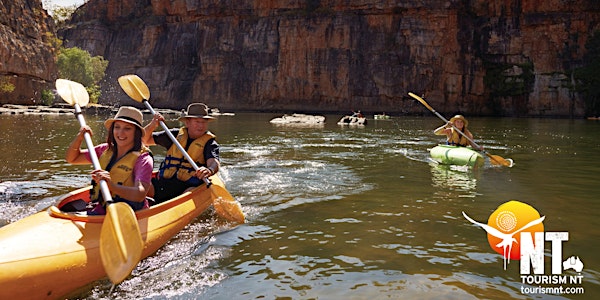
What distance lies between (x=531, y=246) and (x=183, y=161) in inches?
163

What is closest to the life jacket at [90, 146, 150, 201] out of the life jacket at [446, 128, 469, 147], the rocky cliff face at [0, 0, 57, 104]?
the life jacket at [446, 128, 469, 147]

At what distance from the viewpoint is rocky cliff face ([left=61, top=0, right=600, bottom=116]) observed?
43.0 metres

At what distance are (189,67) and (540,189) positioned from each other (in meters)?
51.7

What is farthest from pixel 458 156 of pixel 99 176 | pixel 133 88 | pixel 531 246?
pixel 99 176

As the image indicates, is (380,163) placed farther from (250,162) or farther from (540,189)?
(540,189)

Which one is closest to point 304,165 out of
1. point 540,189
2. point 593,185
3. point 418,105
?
point 540,189

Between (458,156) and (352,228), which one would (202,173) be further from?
(458,156)

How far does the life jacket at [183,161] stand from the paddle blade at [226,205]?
55 cm

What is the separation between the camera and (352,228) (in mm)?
5391

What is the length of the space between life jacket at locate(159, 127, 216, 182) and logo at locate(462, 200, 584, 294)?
3549 millimetres

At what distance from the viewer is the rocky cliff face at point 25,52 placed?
29.7m

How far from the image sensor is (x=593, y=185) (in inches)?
312

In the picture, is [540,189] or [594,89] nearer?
[540,189]

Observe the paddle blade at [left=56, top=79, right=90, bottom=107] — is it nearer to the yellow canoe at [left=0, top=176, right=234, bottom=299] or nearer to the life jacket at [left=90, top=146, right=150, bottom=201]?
the life jacket at [left=90, top=146, right=150, bottom=201]
